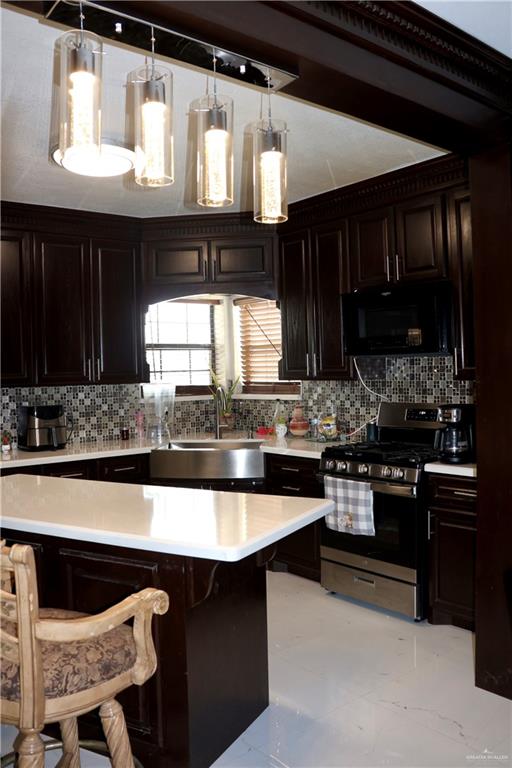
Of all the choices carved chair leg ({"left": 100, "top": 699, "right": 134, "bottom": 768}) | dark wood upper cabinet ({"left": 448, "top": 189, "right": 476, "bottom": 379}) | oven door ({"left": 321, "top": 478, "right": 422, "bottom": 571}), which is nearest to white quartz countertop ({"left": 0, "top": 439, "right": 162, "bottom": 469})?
oven door ({"left": 321, "top": 478, "right": 422, "bottom": 571})

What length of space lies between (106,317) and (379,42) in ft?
10.1

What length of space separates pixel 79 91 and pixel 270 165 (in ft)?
1.83

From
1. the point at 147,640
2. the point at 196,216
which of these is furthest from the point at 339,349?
the point at 147,640

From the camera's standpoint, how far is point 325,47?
1.78m

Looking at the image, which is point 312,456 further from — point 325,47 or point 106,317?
point 325,47

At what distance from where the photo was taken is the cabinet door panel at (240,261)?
462 cm

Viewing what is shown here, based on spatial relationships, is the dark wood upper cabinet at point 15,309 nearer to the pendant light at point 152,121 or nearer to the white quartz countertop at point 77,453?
the white quartz countertop at point 77,453

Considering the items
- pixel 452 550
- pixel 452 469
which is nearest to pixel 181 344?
pixel 452 469

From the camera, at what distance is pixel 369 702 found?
265 cm

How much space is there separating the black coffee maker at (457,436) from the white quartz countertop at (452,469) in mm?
69

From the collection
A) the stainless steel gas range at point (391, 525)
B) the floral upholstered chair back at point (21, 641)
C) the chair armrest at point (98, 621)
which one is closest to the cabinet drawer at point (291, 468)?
the stainless steel gas range at point (391, 525)

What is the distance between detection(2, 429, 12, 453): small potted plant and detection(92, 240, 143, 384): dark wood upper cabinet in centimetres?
71

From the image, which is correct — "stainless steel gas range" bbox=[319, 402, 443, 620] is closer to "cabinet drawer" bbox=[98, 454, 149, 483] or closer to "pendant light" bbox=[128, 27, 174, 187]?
"cabinet drawer" bbox=[98, 454, 149, 483]

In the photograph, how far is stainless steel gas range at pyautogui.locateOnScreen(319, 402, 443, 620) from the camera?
343 cm
